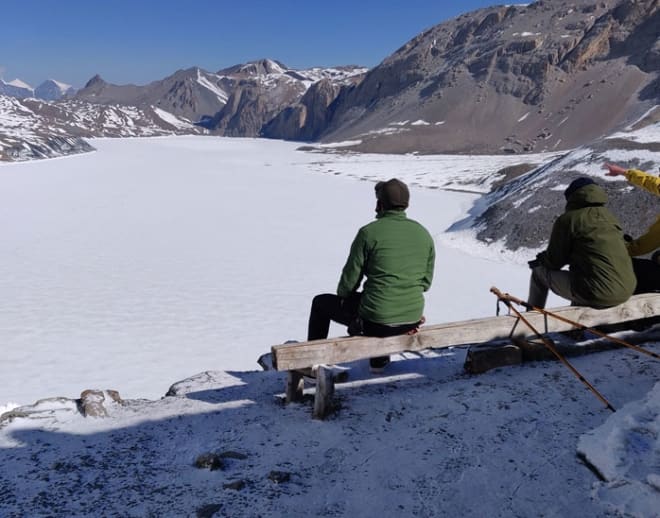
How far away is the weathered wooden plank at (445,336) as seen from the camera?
484cm

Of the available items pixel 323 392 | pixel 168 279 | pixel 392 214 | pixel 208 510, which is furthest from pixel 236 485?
pixel 168 279

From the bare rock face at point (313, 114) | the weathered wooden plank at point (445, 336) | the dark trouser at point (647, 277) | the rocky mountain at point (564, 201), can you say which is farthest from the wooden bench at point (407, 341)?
the bare rock face at point (313, 114)

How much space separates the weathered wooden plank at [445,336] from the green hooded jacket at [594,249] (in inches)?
10.4

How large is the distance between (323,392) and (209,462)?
3.86 feet

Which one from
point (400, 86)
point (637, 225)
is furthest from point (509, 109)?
point (637, 225)

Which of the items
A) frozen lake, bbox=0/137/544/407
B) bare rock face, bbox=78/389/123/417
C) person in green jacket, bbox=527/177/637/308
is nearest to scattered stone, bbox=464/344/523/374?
person in green jacket, bbox=527/177/637/308

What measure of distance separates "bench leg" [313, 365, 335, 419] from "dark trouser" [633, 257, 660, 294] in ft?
13.4

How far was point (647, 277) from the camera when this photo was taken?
6.34 m

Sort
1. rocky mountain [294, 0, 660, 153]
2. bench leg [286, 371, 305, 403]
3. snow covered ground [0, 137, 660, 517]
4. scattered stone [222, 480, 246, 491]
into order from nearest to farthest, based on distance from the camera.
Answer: snow covered ground [0, 137, 660, 517]
scattered stone [222, 480, 246, 491]
bench leg [286, 371, 305, 403]
rocky mountain [294, 0, 660, 153]

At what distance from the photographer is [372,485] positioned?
3881 millimetres

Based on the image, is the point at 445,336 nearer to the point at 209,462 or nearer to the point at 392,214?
the point at 392,214

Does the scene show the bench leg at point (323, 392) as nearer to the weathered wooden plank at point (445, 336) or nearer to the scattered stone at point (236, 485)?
the weathered wooden plank at point (445, 336)

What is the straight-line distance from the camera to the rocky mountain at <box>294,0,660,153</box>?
9200 centimetres

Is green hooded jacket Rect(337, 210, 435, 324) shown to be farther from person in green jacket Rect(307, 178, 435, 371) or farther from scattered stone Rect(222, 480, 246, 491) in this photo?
scattered stone Rect(222, 480, 246, 491)
